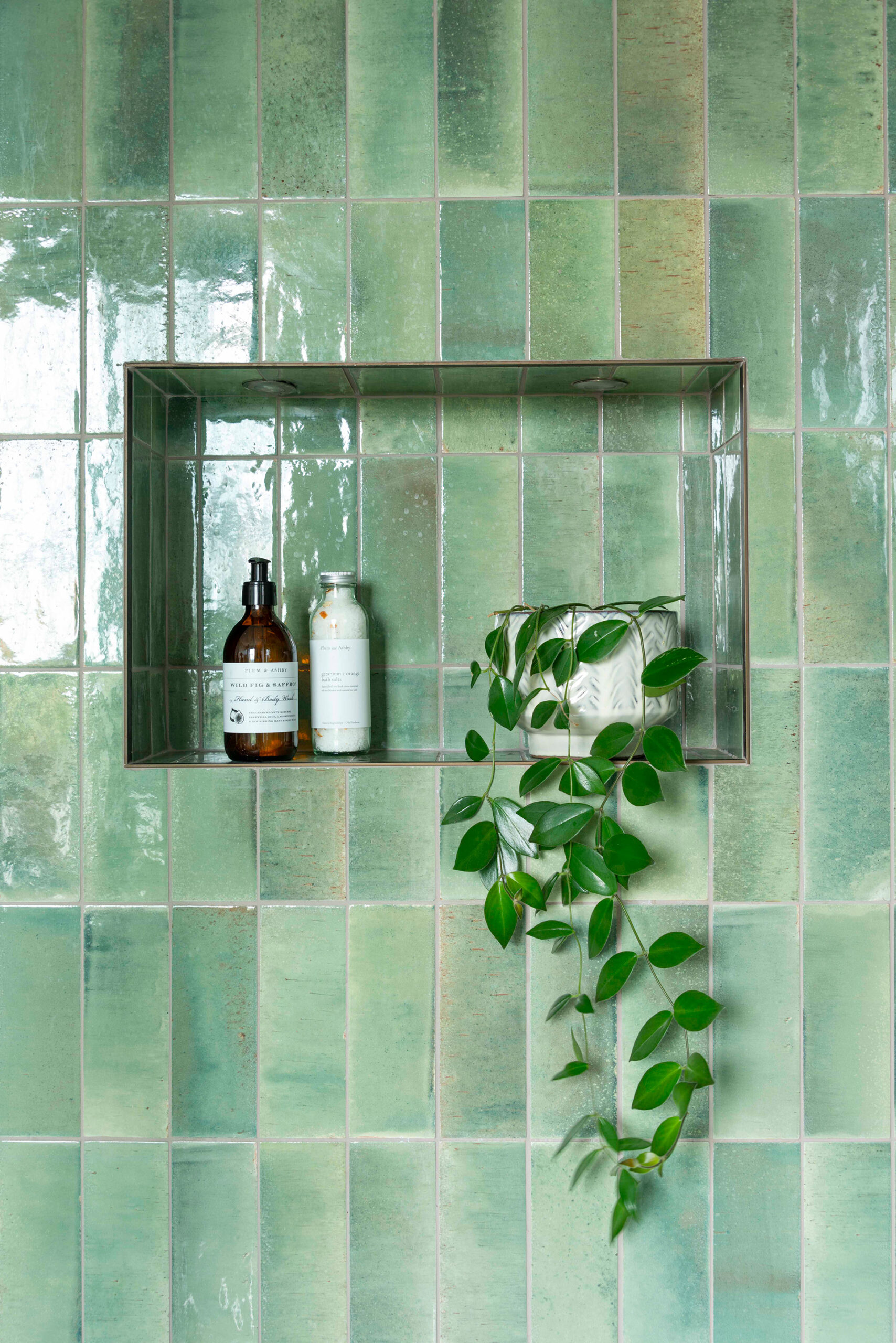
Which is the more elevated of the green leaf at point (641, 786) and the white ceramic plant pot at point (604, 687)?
the white ceramic plant pot at point (604, 687)

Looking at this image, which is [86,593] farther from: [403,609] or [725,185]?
[725,185]

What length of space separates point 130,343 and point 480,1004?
0.65 m

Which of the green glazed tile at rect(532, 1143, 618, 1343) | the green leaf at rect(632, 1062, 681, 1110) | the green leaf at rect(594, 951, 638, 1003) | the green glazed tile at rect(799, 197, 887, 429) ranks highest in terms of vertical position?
the green glazed tile at rect(799, 197, 887, 429)

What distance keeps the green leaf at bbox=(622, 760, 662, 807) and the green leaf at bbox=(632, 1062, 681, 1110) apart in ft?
0.71

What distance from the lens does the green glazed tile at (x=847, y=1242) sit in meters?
0.75

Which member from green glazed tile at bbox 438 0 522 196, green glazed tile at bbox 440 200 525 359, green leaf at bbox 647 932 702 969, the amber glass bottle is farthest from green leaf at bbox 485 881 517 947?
green glazed tile at bbox 438 0 522 196

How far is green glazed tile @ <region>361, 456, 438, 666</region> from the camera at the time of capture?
839 millimetres

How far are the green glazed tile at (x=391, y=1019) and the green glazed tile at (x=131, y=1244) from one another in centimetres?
18

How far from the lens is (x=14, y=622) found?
0.77 m

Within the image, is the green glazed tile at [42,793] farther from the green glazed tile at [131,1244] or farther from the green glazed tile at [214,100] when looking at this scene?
the green glazed tile at [214,100]

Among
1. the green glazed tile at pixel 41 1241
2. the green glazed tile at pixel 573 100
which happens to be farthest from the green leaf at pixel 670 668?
the green glazed tile at pixel 41 1241

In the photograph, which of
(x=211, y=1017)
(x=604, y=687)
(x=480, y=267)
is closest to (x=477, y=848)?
(x=604, y=687)

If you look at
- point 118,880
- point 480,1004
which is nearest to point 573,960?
point 480,1004

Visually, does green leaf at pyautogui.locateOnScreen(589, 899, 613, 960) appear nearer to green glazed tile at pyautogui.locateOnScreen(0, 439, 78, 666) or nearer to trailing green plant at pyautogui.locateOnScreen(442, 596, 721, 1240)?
trailing green plant at pyautogui.locateOnScreen(442, 596, 721, 1240)
